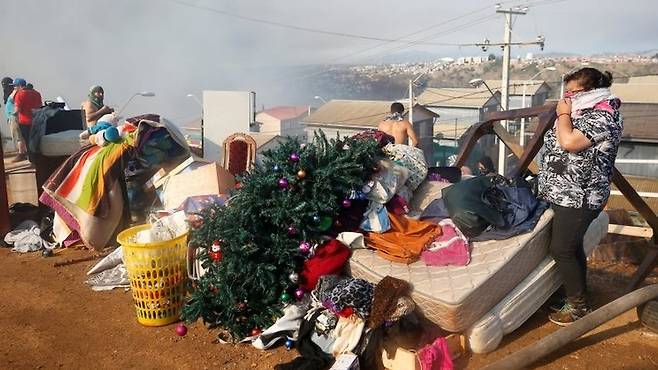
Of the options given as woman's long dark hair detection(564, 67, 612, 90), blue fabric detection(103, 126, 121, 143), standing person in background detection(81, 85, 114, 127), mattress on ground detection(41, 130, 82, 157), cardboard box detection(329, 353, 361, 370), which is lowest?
cardboard box detection(329, 353, 361, 370)

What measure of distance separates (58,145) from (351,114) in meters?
27.4

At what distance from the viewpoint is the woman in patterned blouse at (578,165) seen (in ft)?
11.3

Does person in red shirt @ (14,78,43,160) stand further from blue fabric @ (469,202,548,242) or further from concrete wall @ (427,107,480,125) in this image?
concrete wall @ (427,107,480,125)

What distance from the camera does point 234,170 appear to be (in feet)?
19.3

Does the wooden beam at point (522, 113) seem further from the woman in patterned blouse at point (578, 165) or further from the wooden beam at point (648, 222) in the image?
the wooden beam at point (648, 222)

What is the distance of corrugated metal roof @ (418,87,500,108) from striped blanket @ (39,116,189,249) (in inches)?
1269

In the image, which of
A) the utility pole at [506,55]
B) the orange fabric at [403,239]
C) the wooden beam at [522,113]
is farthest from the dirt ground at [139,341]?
the utility pole at [506,55]

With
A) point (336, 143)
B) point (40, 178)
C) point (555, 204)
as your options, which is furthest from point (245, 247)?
→ point (40, 178)

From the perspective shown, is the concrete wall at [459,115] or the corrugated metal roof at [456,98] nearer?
the concrete wall at [459,115]

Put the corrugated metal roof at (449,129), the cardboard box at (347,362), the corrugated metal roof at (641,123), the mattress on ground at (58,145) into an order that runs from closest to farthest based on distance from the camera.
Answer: the cardboard box at (347,362), the mattress on ground at (58,145), the corrugated metal roof at (641,123), the corrugated metal roof at (449,129)

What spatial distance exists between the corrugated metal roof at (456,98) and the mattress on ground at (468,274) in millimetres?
33204

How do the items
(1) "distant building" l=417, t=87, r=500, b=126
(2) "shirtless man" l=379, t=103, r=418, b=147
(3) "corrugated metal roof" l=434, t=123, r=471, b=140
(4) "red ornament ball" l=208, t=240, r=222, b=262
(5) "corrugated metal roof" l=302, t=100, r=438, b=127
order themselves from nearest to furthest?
(4) "red ornament ball" l=208, t=240, r=222, b=262
(2) "shirtless man" l=379, t=103, r=418, b=147
(5) "corrugated metal roof" l=302, t=100, r=438, b=127
(3) "corrugated metal roof" l=434, t=123, r=471, b=140
(1) "distant building" l=417, t=87, r=500, b=126

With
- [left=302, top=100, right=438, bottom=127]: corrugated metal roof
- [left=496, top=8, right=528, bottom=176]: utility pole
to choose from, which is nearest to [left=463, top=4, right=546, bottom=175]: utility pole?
[left=496, top=8, right=528, bottom=176]: utility pole

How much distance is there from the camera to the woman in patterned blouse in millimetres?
3432
